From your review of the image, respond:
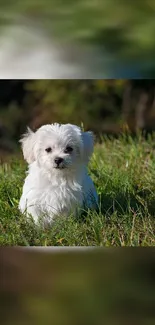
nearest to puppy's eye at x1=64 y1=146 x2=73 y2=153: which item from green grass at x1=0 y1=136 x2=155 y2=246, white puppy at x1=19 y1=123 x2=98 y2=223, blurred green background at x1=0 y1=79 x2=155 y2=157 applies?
white puppy at x1=19 y1=123 x2=98 y2=223

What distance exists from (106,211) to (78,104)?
13.7 ft

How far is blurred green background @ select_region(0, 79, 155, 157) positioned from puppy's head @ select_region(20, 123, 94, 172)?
12.8ft

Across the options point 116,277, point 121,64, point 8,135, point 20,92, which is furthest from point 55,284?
point 20,92

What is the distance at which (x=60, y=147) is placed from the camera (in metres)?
3.06

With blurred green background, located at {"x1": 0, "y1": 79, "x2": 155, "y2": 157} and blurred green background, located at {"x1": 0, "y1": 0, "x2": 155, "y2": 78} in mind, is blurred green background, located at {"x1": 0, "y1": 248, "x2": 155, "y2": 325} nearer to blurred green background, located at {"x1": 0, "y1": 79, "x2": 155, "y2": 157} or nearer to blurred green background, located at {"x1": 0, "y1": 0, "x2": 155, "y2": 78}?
blurred green background, located at {"x1": 0, "y1": 0, "x2": 155, "y2": 78}

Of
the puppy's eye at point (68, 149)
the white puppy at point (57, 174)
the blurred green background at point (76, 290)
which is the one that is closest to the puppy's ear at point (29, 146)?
the white puppy at point (57, 174)

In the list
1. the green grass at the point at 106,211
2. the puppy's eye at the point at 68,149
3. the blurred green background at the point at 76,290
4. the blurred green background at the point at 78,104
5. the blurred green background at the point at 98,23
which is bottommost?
the blurred green background at the point at 76,290

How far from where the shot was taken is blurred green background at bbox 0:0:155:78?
1628 millimetres

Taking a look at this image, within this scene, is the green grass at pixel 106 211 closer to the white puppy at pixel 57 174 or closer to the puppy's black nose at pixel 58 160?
the white puppy at pixel 57 174

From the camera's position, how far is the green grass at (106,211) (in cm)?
301

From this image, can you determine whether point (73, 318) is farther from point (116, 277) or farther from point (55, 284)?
point (116, 277)

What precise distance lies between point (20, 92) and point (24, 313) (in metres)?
5.96

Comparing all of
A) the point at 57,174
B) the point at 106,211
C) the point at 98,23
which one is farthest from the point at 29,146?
the point at 98,23

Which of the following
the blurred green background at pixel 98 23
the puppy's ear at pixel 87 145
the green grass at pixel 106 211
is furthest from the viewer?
the puppy's ear at pixel 87 145
